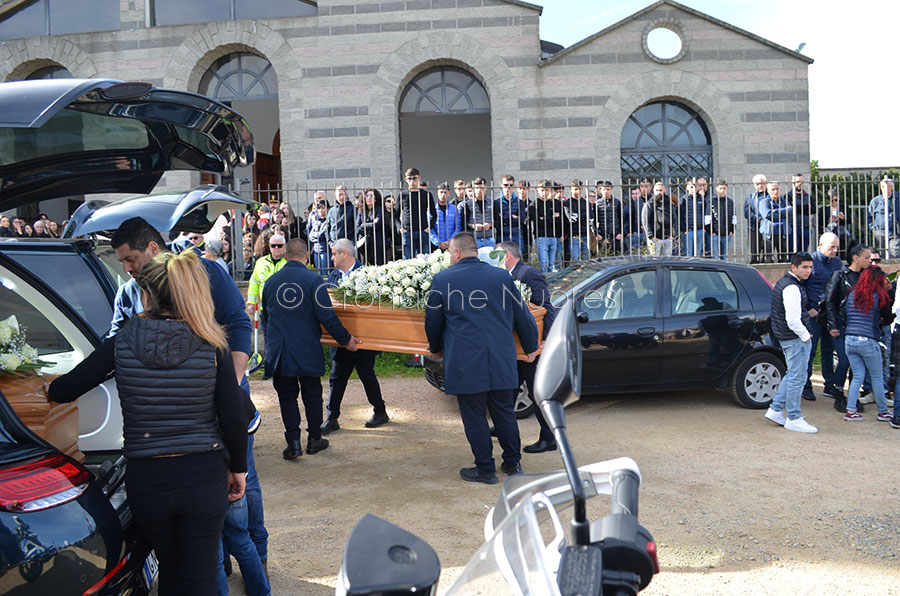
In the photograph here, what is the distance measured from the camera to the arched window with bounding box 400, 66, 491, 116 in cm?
1762

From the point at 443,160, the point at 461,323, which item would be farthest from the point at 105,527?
the point at 443,160

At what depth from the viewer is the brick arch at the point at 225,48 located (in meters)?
17.2

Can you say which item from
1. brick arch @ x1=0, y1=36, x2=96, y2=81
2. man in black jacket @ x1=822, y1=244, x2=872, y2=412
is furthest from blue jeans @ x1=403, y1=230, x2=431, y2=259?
brick arch @ x1=0, y1=36, x2=96, y2=81

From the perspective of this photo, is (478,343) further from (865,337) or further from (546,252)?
(546,252)

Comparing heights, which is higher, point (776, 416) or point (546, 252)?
point (546, 252)

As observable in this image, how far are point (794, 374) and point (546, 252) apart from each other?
5.85m

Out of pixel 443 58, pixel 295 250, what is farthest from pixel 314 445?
pixel 443 58

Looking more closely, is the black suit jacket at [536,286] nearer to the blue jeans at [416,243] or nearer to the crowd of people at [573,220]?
the crowd of people at [573,220]

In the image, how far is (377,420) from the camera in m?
7.87

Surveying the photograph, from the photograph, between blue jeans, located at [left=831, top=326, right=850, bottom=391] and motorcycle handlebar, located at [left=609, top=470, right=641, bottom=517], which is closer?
motorcycle handlebar, located at [left=609, top=470, right=641, bottom=517]

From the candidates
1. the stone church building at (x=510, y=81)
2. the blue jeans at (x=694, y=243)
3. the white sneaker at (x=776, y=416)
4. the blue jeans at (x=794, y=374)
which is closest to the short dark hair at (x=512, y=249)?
the blue jeans at (x=794, y=374)

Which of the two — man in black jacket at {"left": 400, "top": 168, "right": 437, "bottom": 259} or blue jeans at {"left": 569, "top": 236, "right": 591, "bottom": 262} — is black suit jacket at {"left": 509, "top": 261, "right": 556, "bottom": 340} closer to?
man in black jacket at {"left": 400, "top": 168, "right": 437, "bottom": 259}

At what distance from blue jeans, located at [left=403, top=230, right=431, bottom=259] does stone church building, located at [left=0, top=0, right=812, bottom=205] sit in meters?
4.62

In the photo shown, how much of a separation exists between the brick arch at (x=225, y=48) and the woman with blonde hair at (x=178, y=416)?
50.4 feet
